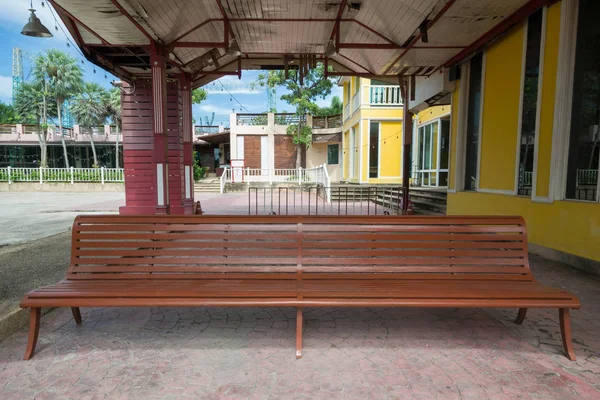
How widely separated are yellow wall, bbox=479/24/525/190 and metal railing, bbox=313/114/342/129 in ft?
60.9

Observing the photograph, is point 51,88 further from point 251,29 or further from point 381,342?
point 381,342

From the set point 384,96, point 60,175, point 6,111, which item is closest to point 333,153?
point 384,96

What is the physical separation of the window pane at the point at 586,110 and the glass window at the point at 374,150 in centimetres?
1353

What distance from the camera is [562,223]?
4.72 meters

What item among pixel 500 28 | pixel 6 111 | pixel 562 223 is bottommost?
pixel 562 223

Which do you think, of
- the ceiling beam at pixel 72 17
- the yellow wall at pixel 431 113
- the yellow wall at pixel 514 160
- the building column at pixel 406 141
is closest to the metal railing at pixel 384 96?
the yellow wall at pixel 431 113

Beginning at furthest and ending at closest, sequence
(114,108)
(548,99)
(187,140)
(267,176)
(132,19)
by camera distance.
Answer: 1. (114,108)
2. (267,176)
3. (187,140)
4. (132,19)
5. (548,99)

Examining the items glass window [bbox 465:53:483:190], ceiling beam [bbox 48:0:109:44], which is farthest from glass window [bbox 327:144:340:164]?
ceiling beam [bbox 48:0:109:44]

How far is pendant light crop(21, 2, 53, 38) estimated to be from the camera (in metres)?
6.41

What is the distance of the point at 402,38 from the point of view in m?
6.19

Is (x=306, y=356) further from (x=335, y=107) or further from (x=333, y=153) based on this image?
(x=335, y=107)

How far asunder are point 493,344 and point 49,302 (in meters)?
3.36

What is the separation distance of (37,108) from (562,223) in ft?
145

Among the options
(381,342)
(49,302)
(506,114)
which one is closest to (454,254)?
(381,342)
